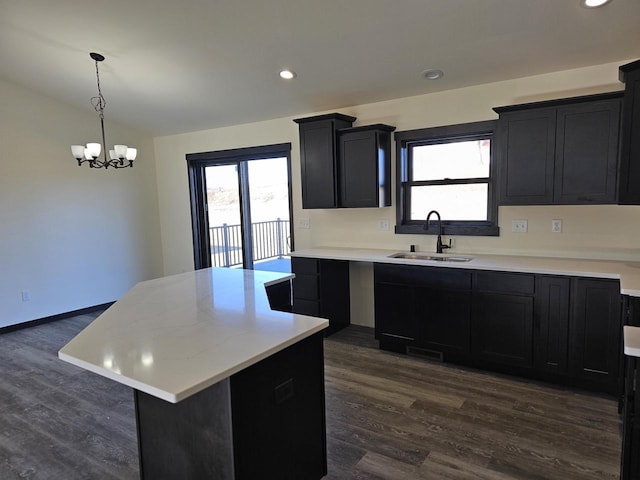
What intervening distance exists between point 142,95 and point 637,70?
4.53 meters

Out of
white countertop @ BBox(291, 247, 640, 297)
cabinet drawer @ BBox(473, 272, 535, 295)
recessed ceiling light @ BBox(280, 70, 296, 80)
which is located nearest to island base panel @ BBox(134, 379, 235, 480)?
white countertop @ BBox(291, 247, 640, 297)

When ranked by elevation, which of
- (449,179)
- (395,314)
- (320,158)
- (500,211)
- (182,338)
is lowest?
(395,314)

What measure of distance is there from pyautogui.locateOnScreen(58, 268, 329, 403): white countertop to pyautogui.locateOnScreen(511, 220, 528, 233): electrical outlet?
7.70 feet

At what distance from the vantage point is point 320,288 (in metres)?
4.14

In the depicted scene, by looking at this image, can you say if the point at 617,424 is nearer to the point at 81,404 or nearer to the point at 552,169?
the point at 552,169

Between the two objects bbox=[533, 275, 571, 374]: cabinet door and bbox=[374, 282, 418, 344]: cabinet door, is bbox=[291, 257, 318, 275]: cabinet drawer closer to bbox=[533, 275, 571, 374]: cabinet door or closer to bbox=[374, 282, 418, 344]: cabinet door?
bbox=[374, 282, 418, 344]: cabinet door

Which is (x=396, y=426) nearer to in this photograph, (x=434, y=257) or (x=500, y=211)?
(x=434, y=257)

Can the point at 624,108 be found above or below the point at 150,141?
below

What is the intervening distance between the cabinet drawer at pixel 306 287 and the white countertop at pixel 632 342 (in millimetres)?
2710

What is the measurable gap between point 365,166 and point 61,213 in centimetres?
386

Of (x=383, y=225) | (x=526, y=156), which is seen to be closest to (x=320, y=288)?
(x=383, y=225)

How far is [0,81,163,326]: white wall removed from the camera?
15.4 ft

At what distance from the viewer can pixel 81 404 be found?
3014mm

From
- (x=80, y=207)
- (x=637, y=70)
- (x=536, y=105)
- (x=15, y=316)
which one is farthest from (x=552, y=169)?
(x=15, y=316)
